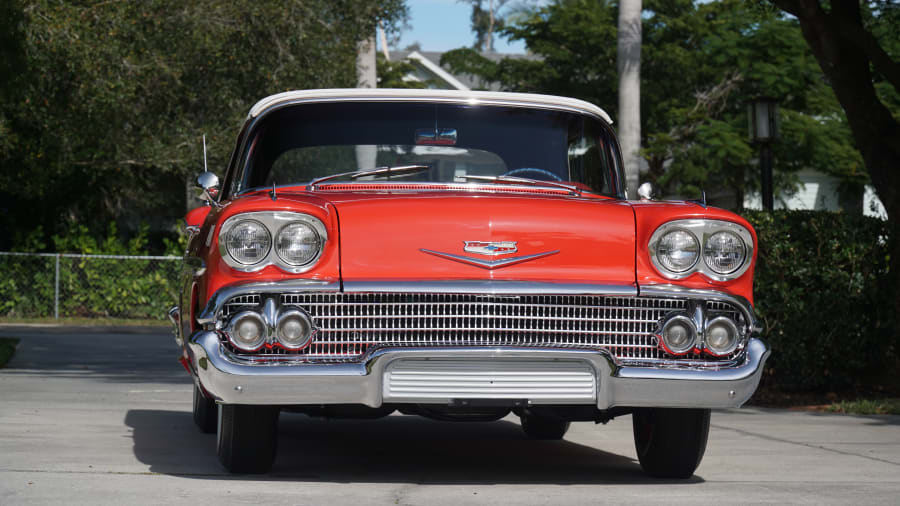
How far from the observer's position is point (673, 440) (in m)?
5.65

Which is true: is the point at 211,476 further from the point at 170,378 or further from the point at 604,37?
the point at 604,37

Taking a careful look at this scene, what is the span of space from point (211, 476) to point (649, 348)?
2.01 m

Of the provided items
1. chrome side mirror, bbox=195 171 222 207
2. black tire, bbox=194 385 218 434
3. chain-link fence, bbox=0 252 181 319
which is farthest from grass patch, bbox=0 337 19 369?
chrome side mirror, bbox=195 171 222 207

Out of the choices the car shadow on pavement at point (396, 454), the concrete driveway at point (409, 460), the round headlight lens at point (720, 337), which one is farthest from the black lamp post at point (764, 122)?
the round headlight lens at point (720, 337)

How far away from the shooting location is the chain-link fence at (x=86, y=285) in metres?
22.1

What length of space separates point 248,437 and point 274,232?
1014mm

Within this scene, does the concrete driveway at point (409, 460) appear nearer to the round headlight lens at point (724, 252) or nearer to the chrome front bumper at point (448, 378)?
the chrome front bumper at point (448, 378)

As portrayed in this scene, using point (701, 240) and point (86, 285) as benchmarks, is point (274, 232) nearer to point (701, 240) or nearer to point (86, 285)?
point (701, 240)

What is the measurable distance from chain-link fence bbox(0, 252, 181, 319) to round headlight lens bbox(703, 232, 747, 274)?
17994 millimetres

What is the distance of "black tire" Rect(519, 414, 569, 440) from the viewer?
7.55 m

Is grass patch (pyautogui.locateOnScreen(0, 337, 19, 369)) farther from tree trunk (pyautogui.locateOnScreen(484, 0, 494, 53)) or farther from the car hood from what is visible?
tree trunk (pyautogui.locateOnScreen(484, 0, 494, 53))

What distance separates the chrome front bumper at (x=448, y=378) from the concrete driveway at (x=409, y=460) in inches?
17.6

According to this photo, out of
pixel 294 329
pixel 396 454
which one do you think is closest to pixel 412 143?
pixel 294 329

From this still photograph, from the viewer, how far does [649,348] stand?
5059mm
